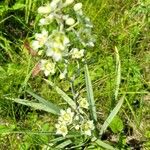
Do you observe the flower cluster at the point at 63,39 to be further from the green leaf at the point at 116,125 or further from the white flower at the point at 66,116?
the green leaf at the point at 116,125

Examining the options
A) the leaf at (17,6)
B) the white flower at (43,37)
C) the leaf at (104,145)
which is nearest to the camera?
the white flower at (43,37)

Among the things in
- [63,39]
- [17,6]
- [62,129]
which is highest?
[17,6]

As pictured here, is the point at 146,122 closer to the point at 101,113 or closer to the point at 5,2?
the point at 101,113

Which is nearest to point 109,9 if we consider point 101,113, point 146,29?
point 146,29

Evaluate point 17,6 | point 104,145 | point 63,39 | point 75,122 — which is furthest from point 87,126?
point 17,6

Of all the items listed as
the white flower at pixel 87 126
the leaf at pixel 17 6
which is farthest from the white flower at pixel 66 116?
the leaf at pixel 17 6

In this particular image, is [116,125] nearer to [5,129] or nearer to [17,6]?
[5,129]

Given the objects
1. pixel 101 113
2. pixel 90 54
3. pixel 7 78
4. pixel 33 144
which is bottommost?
pixel 33 144
